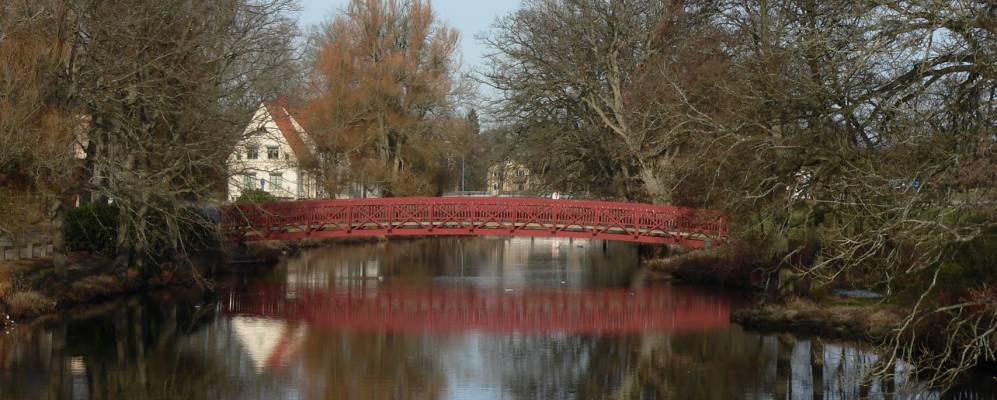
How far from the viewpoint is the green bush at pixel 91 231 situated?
32.7m

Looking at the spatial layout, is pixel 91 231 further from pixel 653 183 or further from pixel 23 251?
pixel 653 183

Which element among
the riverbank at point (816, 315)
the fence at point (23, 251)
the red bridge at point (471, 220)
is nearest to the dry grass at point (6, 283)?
the fence at point (23, 251)

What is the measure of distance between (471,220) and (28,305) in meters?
14.6

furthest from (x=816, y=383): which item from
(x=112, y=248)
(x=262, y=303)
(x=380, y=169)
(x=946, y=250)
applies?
(x=380, y=169)

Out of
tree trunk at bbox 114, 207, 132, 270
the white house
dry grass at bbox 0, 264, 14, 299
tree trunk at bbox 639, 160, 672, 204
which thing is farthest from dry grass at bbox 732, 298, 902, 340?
dry grass at bbox 0, 264, 14, 299

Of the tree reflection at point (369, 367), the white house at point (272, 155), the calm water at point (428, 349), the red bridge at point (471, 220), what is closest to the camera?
the tree reflection at point (369, 367)

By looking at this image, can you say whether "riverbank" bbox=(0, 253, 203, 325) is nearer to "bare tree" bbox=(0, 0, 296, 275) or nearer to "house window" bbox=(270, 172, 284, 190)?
"bare tree" bbox=(0, 0, 296, 275)

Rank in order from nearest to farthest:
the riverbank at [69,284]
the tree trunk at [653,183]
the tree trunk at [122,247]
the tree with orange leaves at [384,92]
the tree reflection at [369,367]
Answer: the tree reflection at [369,367], the riverbank at [69,284], the tree trunk at [122,247], the tree trunk at [653,183], the tree with orange leaves at [384,92]

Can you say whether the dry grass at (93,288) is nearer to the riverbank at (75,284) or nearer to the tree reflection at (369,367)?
the riverbank at (75,284)

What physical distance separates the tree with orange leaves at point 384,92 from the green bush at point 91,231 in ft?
66.1

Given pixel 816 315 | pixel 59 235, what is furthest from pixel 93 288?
pixel 816 315

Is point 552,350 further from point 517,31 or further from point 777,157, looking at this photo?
point 517,31

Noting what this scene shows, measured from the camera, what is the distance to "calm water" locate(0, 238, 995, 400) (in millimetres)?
19969

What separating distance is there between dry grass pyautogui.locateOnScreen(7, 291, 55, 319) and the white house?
6422mm
